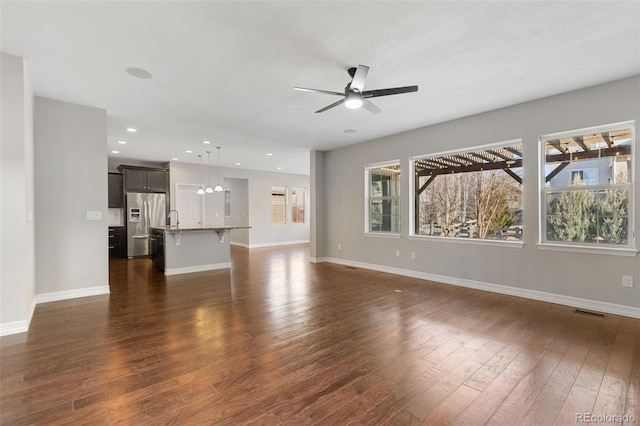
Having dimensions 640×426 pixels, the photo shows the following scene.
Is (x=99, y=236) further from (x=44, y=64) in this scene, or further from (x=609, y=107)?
(x=609, y=107)

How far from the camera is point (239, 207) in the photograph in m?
10.8

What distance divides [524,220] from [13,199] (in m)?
6.16

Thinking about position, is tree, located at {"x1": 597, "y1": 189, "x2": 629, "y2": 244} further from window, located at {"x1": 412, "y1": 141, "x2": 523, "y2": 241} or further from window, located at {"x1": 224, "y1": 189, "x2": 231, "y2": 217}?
window, located at {"x1": 224, "y1": 189, "x2": 231, "y2": 217}

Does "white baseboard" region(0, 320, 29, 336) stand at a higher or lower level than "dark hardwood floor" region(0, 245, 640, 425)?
higher

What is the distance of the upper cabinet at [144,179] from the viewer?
7.73 metres

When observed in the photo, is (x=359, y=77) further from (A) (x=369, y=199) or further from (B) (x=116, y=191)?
(B) (x=116, y=191)

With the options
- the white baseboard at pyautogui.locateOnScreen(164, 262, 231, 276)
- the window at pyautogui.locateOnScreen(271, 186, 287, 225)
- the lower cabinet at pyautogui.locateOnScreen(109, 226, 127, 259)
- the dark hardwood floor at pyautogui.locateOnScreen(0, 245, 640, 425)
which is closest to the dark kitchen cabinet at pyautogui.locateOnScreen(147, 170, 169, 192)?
the lower cabinet at pyautogui.locateOnScreen(109, 226, 127, 259)

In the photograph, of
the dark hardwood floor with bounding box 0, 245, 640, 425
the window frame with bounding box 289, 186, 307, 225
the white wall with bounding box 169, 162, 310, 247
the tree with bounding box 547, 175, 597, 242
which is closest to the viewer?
the dark hardwood floor with bounding box 0, 245, 640, 425

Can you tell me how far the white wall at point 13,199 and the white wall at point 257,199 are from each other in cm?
585

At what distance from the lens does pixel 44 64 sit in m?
3.07

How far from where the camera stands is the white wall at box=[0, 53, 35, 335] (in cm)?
290

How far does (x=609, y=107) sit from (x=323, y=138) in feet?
14.0

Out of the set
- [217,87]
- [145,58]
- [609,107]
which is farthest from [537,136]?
[145,58]

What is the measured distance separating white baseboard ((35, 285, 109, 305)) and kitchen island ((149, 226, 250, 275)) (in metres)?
1.38
